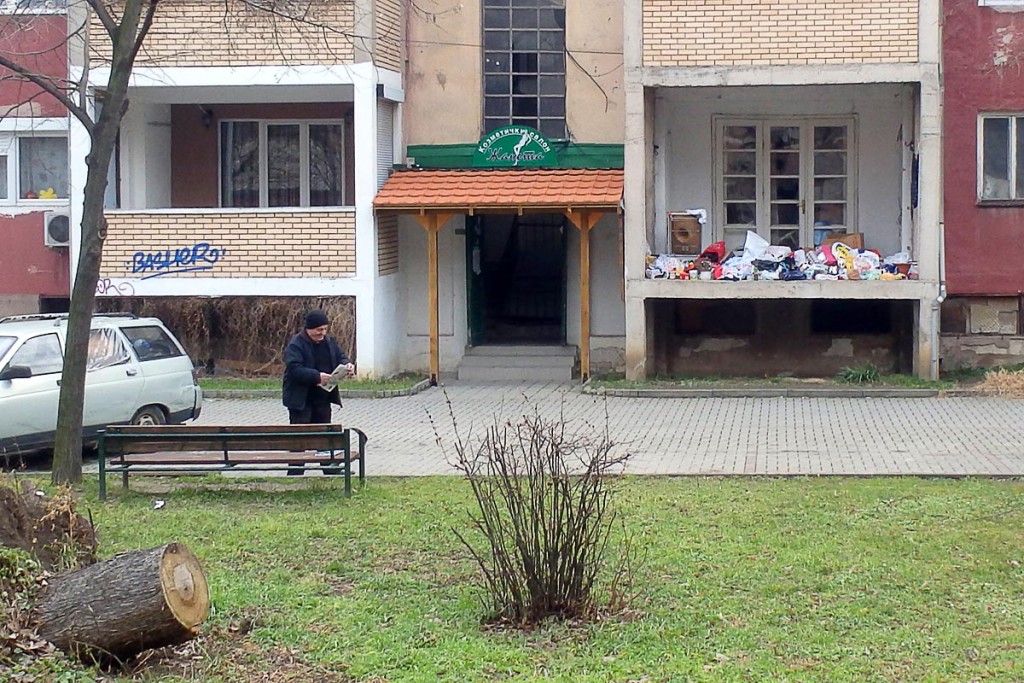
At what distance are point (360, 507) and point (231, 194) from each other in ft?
44.6

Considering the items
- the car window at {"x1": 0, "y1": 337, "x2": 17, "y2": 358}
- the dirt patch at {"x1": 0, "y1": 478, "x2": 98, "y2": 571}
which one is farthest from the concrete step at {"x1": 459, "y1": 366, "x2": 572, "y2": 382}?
the dirt patch at {"x1": 0, "y1": 478, "x2": 98, "y2": 571}

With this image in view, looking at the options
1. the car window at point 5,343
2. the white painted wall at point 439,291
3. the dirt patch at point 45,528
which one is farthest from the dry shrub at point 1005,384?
the dirt patch at point 45,528

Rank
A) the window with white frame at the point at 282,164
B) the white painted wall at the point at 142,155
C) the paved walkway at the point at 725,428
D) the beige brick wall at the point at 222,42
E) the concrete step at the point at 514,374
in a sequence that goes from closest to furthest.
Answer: the paved walkway at the point at 725,428, the beige brick wall at the point at 222,42, the concrete step at the point at 514,374, the white painted wall at the point at 142,155, the window with white frame at the point at 282,164

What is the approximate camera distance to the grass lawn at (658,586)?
22.4 feet

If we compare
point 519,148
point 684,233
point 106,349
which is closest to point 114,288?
point 519,148

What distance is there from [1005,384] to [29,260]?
47.0 feet

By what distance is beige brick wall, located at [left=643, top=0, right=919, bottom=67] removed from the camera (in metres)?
19.5

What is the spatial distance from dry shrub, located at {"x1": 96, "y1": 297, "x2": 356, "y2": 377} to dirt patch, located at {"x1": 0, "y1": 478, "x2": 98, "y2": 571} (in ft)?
42.6

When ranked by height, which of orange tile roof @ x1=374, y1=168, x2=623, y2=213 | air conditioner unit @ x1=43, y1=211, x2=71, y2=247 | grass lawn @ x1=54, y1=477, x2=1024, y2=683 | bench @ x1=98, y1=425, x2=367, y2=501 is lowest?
grass lawn @ x1=54, y1=477, x2=1024, y2=683

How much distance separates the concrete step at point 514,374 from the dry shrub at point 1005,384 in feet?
19.4

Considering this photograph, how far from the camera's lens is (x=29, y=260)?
22375 millimetres

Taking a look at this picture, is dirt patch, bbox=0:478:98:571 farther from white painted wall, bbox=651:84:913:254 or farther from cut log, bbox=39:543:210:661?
white painted wall, bbox=651:84:913:254

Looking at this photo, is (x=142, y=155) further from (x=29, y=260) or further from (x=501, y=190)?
(x=501, y=190)

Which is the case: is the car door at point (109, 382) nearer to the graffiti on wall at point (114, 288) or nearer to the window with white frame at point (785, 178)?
the graffiti on wall at point (114, 288)
